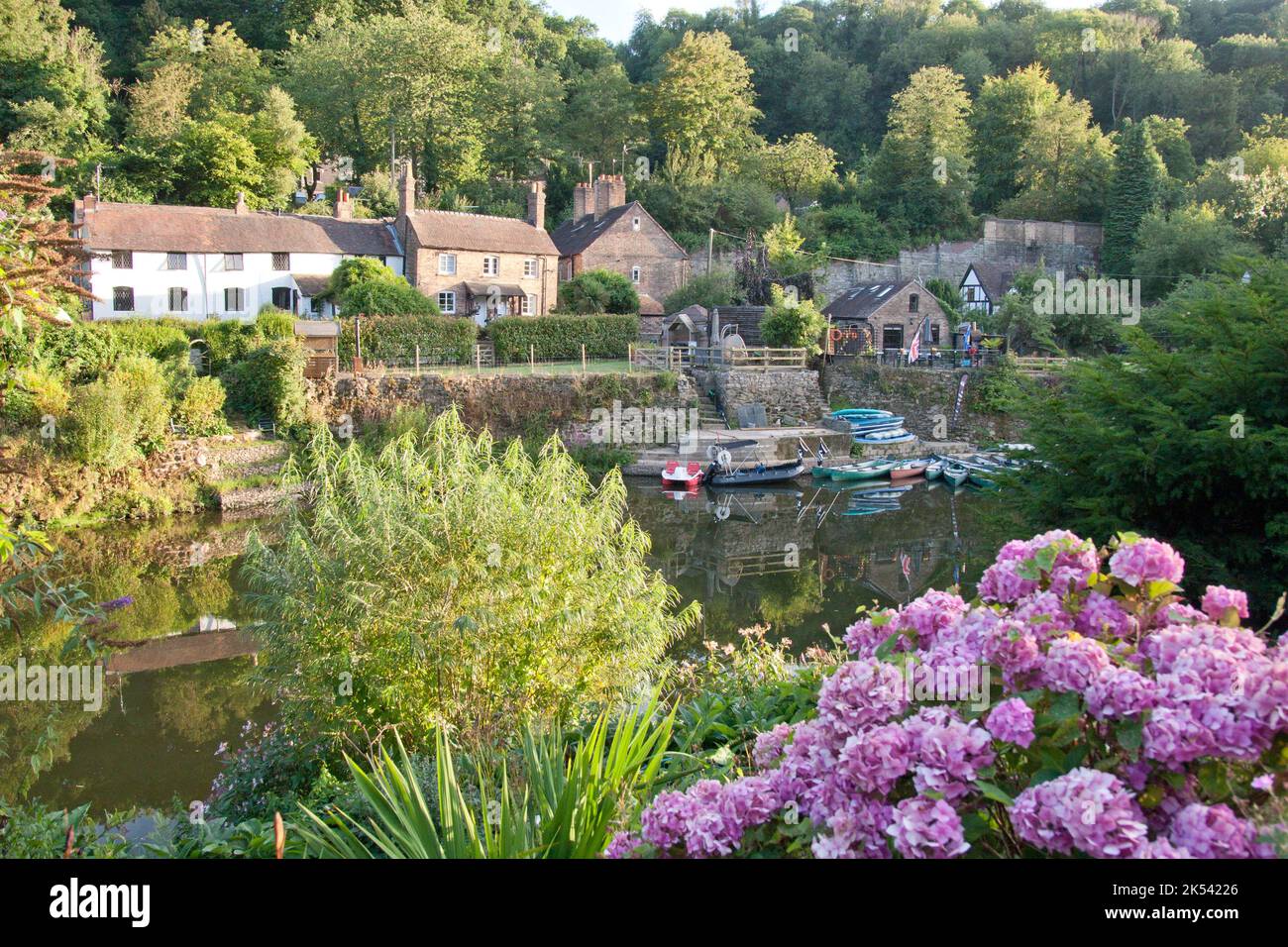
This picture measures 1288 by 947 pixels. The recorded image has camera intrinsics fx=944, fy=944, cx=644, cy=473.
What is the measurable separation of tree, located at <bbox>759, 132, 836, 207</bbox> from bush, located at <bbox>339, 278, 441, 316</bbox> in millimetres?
26884

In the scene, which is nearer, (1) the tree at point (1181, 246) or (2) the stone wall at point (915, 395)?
(2) the stone wall at point (915, 395)

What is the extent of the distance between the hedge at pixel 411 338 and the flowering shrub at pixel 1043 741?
2870cm

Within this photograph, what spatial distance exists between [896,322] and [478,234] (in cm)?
1738

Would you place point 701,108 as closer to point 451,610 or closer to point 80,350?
→ point 80,350

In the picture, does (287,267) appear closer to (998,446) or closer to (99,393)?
(99,393)

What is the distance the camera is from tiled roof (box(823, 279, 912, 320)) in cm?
3897

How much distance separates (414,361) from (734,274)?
17578 millimetres

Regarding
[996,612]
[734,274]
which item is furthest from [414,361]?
[996,612]

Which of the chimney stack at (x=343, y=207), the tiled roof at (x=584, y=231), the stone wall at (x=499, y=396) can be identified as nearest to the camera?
the stone wall at (x=499, y=396)

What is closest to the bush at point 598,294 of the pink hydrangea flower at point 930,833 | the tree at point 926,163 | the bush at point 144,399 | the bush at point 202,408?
the bush at point 202,408

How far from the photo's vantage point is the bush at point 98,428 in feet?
71.7

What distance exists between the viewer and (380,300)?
31500 millimetres

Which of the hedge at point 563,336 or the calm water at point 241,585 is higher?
the hedge at point 563,336

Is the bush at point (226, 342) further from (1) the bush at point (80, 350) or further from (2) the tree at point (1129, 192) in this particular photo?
(2) the tree at point (1129, 192)
